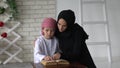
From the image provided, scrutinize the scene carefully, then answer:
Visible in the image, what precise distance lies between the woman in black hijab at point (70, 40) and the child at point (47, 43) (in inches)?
1.7

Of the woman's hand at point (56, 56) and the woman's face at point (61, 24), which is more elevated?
the woman's face at point (61, 24)

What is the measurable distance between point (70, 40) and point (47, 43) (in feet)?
0.53

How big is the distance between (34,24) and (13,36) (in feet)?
0.99

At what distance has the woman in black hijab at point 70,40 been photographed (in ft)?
4.82

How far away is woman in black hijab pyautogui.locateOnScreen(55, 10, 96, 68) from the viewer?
1470 millimetres

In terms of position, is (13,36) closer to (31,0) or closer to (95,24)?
(31,0)

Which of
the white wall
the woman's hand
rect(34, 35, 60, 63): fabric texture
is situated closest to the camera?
the woman's hand

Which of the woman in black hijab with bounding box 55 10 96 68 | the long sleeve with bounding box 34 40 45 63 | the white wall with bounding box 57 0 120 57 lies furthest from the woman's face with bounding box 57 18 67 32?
the white wall with bounding box 57 0 120 57

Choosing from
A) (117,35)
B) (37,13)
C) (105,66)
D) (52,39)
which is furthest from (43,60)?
(117,35)

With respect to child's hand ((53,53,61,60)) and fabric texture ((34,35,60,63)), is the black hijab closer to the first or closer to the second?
fabric texture ((34,35,60,63))

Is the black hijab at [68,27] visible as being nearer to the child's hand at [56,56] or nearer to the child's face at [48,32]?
the child's face at [48,32]

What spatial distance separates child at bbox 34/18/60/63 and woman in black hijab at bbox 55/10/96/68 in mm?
42

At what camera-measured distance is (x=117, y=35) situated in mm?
3285

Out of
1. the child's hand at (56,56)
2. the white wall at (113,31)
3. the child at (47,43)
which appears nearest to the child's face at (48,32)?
the child at (47,43)
